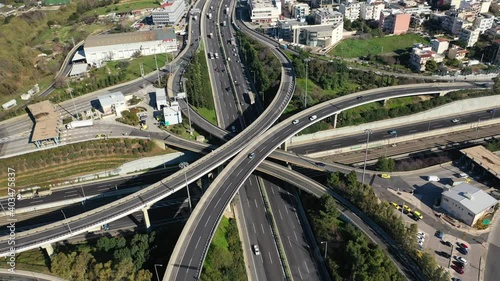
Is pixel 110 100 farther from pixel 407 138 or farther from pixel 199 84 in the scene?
pixel 407 138

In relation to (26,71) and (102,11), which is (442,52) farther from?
(102,11)

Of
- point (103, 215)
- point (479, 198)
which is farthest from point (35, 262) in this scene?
point (479, 198)

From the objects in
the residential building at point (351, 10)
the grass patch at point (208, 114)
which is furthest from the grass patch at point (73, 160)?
the residential building at point (351, 10)

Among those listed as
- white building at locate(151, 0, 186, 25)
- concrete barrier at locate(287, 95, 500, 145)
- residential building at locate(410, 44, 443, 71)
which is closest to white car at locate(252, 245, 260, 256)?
concrete barrier at locate(287, 95, 500, 145)

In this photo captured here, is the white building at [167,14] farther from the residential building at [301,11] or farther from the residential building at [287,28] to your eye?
the residential building at [301,11]

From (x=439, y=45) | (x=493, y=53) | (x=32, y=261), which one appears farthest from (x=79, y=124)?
(x=493, y=53)

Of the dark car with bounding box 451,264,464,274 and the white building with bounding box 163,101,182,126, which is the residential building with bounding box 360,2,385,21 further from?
the dark car with bounding box 451,264,464,274
